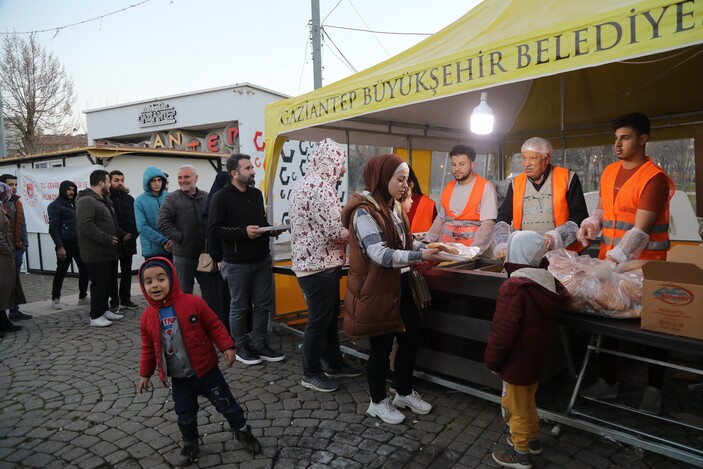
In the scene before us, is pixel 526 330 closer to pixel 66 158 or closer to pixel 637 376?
pixel 637 376

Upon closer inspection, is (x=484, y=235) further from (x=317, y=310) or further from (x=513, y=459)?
(x=513, y=459)

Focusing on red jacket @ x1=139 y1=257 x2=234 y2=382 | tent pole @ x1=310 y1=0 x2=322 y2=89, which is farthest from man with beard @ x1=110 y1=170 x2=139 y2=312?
tent pole @ x1=310 y1=0 x2=322 y2=89

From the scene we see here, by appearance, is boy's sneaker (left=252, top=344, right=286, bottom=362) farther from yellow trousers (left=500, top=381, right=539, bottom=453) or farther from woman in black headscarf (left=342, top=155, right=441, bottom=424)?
yellow trousers (left=500, top=381, right=539, bottom=453)

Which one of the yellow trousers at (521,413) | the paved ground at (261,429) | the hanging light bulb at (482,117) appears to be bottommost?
the paved ground at (261,429)

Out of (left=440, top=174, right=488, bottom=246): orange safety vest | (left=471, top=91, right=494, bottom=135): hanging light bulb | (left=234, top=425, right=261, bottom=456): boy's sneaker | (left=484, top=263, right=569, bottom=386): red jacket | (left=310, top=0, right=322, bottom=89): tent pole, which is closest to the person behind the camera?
(left=484, top=263, right=569, bottom=386): red jacket

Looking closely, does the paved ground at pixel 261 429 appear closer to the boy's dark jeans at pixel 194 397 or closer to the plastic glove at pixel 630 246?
the boy's dark jeans at pixel 194 397

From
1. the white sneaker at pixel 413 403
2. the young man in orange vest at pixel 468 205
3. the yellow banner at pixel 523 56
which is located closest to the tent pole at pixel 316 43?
the yellow banner at pixel 523 56

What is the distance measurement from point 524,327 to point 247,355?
2.76m

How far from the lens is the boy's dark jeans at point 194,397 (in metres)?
2.66

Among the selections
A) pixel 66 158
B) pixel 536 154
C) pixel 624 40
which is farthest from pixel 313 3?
pixel 624 40

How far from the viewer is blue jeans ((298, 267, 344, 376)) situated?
350 centimetres

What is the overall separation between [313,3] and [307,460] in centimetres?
1164

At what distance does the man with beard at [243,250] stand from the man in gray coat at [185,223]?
0.66m

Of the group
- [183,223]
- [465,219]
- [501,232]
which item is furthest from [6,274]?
[501,232]
